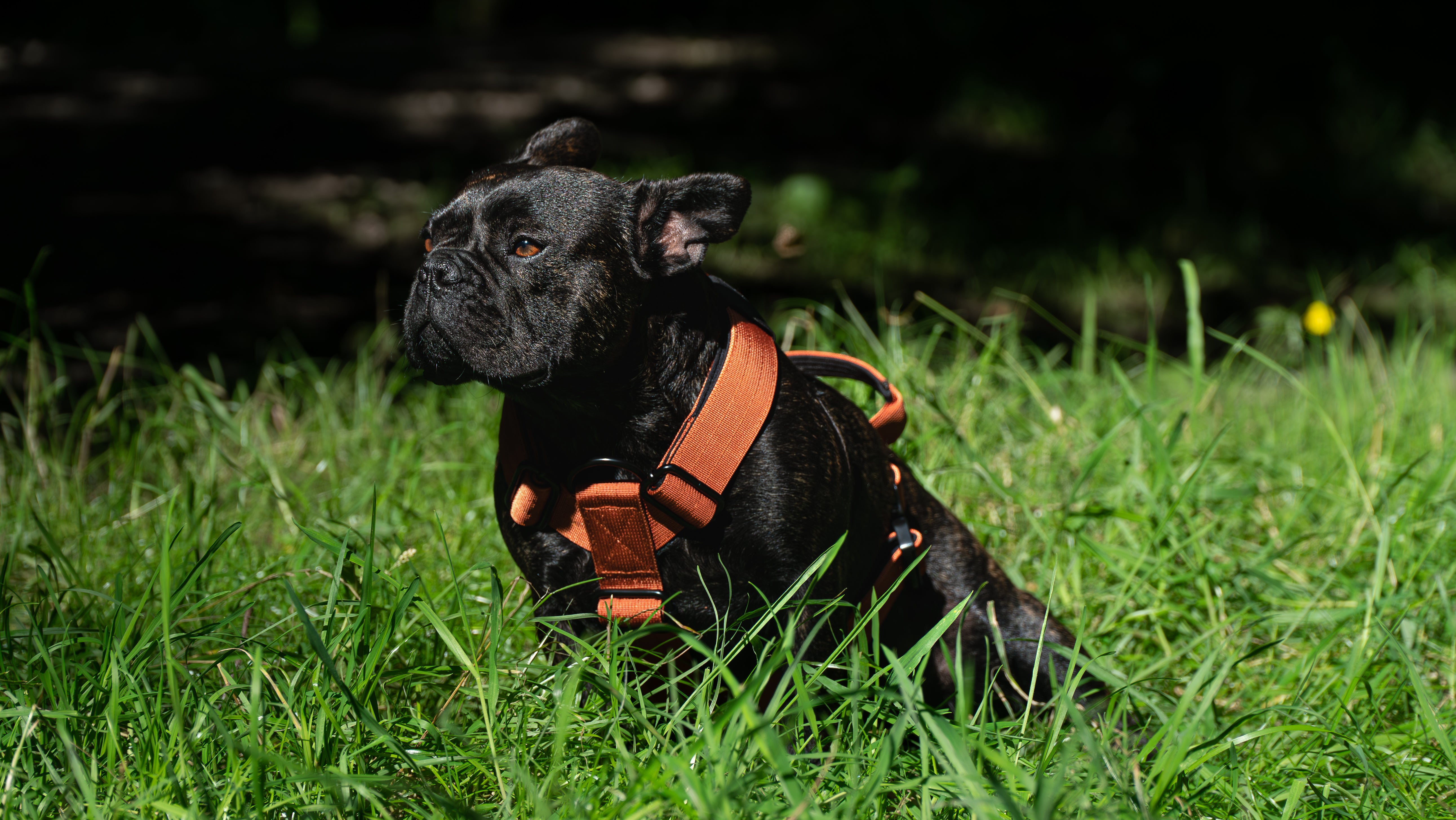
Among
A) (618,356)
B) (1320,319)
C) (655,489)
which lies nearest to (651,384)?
(618,356)

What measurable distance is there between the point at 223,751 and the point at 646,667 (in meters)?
0.70

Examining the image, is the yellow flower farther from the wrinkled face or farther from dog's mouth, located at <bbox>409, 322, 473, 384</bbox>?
dog's mouth, located at <bbox>409, 322, 473, 384</bbox>

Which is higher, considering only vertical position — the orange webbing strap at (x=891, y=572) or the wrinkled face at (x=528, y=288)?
the wrinkled face at (x=528, y=288)

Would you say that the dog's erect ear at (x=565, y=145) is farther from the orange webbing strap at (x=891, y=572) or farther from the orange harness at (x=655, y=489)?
the orange webbing strap at (x=891, y=572)

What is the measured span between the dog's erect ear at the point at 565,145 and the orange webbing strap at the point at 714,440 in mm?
625

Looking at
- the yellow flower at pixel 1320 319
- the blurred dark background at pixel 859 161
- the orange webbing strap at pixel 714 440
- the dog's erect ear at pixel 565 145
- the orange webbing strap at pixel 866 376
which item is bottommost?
the blurred dark background at pixel 859 161

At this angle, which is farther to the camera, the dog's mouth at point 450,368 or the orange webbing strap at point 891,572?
the orange webbing strap at point 891,572

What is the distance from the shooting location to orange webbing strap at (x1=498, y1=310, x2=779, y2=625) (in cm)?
163

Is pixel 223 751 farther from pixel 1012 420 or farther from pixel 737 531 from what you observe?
pixel 1012 420

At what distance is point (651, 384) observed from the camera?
1727mm

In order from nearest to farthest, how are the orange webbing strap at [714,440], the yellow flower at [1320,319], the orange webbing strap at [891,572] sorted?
the orange webbing strap at [714,440], the orange webbing strap at [891,572], the yellow flower at [1320,319]

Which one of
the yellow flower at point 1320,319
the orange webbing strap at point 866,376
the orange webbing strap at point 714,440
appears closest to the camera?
the orange webbing strap at point 714,440

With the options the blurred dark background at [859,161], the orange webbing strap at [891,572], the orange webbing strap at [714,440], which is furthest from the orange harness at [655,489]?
the blurred dark background at [859,161]

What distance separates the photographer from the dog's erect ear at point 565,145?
6.62 ft
